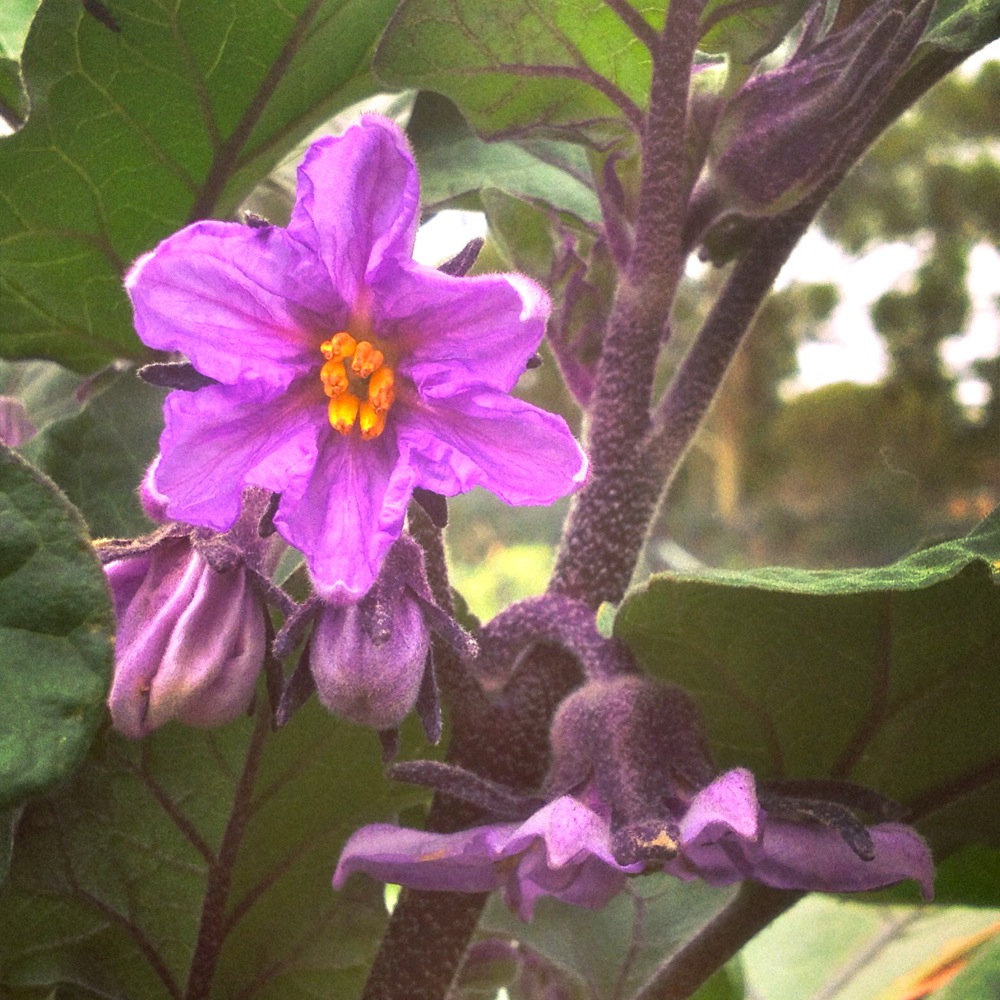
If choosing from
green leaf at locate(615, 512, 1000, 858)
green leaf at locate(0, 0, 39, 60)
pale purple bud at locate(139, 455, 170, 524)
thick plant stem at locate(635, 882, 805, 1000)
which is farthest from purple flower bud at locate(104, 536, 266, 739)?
green leaf at locate(0, 0, 39, 60)

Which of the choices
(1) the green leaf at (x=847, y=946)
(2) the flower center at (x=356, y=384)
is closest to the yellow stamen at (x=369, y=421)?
(2) the flower center at (x=356, y=384)

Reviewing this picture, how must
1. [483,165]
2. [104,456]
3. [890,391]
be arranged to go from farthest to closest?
[890,391] → [483,165] → [104,456]

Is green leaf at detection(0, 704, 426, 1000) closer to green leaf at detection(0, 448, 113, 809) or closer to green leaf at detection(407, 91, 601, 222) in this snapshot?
green leaf at detection(0, 448, 113, 809)

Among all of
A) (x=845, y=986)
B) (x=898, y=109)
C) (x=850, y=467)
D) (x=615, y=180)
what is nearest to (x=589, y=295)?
(x=615, y=180)

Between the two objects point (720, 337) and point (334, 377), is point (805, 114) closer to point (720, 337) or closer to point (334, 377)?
point (720, 337)

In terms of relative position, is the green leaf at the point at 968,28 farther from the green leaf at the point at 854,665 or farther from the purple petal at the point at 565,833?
the purple petal at the point at 565,833

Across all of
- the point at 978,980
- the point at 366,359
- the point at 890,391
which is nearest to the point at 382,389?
the point at 366,359
